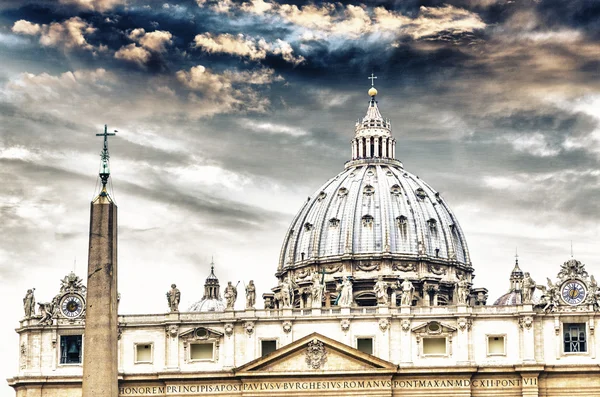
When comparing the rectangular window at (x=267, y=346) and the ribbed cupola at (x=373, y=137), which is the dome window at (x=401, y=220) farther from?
the rectangular window at (x=267, y=346)

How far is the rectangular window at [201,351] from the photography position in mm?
120562

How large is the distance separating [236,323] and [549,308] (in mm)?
24470

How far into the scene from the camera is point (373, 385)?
118 metres

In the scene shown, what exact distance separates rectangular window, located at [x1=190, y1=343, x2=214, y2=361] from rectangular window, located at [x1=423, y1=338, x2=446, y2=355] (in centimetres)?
1687

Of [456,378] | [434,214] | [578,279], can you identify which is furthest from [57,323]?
[434,214]

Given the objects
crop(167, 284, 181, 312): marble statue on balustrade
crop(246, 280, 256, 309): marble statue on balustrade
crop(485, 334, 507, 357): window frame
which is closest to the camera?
crop(485, 334, 507, 357): window frame

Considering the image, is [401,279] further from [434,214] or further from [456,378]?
[456,378]

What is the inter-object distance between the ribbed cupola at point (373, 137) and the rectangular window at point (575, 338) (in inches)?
2507

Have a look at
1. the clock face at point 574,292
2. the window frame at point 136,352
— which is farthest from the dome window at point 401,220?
the window frame at point 136,352

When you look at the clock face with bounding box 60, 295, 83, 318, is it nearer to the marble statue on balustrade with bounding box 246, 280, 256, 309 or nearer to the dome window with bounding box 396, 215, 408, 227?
the marble statue on balustrade with bounding box 246, 280, 256, 309

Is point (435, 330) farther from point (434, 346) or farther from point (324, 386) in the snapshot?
point (324, 386)

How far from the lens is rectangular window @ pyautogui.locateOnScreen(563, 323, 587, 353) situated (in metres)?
117

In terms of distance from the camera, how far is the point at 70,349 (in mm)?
121562

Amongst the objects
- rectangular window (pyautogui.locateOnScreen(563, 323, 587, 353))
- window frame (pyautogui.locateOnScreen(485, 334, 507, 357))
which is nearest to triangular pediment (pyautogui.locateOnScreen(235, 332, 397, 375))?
window frame (pyautogui.locateOnScreen(485, 334, 507, 357))
